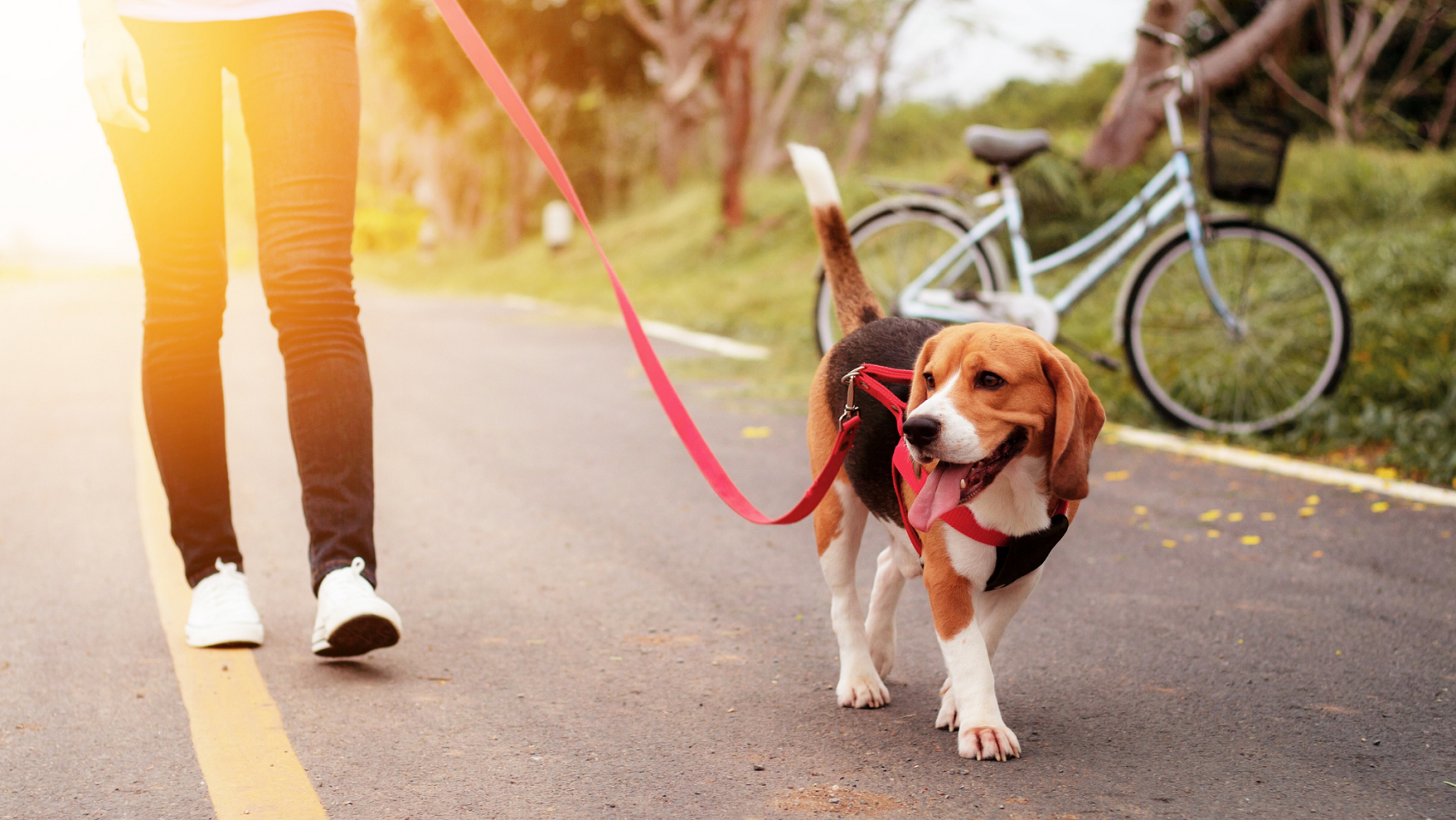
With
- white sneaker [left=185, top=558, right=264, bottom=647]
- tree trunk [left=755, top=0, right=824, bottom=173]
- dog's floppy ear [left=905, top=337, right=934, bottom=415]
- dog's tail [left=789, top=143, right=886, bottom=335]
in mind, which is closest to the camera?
dog's floppy ear [left=905, top=337, right=934, bottom=415]

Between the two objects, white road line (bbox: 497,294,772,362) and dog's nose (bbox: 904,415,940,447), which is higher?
dog's nose (bbox: 904,415,940,447)

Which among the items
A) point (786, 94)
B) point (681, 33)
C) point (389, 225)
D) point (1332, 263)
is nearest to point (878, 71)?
point (786, 94)

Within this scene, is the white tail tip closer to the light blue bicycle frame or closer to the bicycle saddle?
the light blue bicycle frame

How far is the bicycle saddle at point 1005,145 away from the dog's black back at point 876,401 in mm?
3287

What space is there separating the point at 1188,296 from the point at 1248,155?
0.67 metres

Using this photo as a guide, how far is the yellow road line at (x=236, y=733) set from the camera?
7.68 feet

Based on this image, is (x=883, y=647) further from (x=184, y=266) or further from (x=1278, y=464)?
(x=1278, y=464)

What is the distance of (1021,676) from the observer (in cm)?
302

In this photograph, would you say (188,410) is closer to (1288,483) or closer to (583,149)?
(1288,483)

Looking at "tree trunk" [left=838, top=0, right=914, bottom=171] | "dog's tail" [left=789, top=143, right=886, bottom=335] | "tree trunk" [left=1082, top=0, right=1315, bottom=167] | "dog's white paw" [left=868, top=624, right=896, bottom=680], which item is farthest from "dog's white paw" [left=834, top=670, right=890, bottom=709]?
"tree trunk" [left=838, top=0, right=914, bottom=171]

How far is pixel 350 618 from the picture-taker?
2879mm

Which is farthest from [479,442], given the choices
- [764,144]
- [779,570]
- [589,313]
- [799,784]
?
[764,144]

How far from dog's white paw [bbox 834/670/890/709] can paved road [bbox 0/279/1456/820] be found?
0.12ft

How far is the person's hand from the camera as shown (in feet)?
9.36
